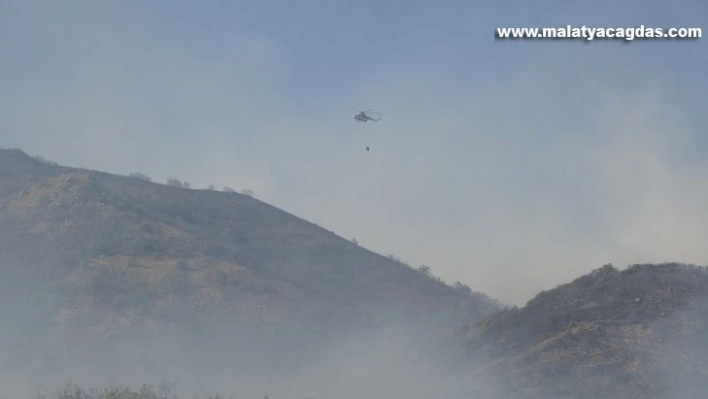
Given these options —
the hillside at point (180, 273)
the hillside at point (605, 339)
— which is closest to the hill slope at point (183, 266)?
the hillside at point (180, 273)

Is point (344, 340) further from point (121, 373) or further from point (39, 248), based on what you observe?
point (39, 248)

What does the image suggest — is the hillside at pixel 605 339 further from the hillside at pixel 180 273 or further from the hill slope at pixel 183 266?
the hill slope at pixel 183 266

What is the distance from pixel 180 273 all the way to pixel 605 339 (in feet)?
135

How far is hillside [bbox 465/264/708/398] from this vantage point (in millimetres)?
42125

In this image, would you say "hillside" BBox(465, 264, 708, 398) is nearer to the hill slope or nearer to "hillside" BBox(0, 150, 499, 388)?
"hillside" BBox(0, 150, 499, 388)

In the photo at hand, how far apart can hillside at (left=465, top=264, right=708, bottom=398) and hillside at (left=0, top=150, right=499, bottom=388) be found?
20.7 meters

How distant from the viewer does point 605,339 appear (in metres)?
46.2

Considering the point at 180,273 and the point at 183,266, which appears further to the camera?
the point at 183,266

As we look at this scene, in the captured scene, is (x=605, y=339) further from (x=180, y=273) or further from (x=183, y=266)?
(x=183, y=266)

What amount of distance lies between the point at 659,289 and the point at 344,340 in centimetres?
2517

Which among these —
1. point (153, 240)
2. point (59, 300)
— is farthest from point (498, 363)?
point (153, 240)

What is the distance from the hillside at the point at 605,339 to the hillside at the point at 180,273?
20685 millimetres

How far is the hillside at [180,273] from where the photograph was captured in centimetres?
6925

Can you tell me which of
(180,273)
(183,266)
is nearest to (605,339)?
(180,273)
